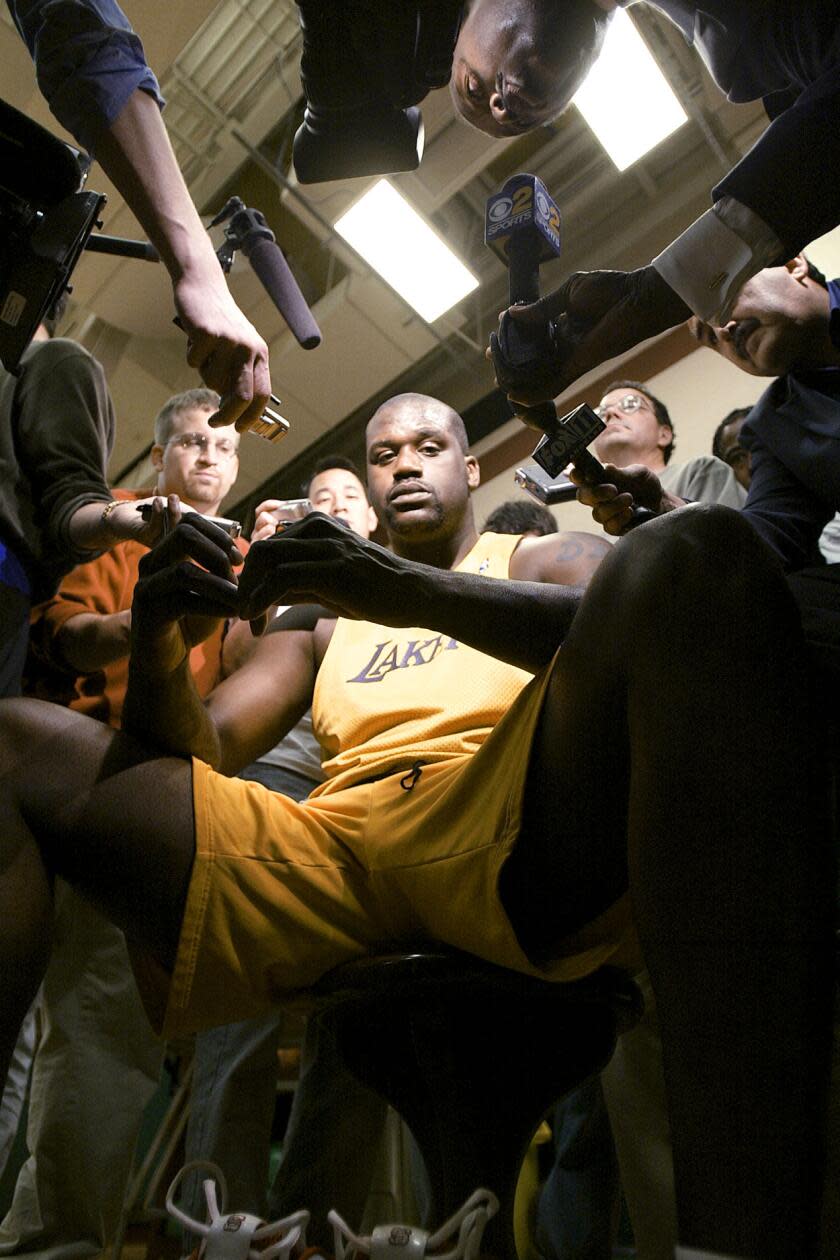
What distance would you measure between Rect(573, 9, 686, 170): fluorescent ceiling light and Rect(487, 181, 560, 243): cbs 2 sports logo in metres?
1.73

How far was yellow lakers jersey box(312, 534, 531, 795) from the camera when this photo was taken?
1.19m

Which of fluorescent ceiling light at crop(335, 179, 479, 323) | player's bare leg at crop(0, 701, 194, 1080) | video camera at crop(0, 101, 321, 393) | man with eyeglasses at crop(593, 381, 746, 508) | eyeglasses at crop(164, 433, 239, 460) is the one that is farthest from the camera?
fluorescent ceiling light at crop(335, 179, 479, 323)

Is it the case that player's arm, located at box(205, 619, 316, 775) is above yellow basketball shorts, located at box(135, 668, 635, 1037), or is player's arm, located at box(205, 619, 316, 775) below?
above

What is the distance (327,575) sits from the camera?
36.7 inches

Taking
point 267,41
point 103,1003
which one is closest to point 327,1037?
point 103,1003

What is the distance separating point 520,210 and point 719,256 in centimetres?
40

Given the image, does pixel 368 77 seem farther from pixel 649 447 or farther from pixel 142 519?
pixel 649 447

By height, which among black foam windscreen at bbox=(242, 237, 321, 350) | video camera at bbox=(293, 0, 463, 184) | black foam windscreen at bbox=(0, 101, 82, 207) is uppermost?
video camera at bbox=(293, 0, 463, 184)

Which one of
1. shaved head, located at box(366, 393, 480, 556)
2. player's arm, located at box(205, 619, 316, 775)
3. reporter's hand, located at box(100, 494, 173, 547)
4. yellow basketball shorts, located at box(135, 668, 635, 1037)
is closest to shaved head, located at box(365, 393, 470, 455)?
shaved head, located at box(366, 393, 480, 556)

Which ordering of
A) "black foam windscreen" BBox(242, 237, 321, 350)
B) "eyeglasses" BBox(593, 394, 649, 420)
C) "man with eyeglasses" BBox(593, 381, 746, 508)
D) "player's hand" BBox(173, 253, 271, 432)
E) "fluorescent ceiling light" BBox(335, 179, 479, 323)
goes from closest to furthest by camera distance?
"player's hand" BBox(173, 253, 271, 432)
"black foam windscreen" BBox(242, 237, 321, 350)
"man with eyeglasses" BBox(593, 381, 746, 508)
"eyeglasses" BBox(593, 394, 649, 420)
"fluorescent ceiling light" BBox(335, 179, 479, 323)

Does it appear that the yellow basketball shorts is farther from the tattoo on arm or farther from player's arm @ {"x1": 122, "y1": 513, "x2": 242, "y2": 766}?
the tattoo on arm

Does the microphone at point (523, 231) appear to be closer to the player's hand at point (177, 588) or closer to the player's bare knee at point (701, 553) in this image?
the player's hand at point (177, 588)

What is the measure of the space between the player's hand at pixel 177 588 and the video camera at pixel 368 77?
82cm

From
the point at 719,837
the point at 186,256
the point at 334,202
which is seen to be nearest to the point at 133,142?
the point at 186,256
